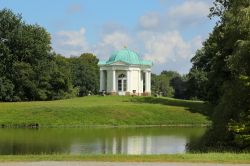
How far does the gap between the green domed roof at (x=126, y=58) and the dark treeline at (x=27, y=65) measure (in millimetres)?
11539

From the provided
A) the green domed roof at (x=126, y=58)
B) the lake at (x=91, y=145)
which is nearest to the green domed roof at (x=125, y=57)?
the green domed roof at (x=126, y=58)

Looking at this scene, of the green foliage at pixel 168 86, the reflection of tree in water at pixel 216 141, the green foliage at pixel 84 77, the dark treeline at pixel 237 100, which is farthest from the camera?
the green foliage at pixel 168 86

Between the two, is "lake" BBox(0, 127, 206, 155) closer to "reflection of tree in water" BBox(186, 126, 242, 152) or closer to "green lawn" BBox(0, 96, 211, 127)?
"reflection of tree in water" BBox(186, 126, 242, 152)

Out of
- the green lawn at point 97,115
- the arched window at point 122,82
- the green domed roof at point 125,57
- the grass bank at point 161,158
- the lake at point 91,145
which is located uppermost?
the green domed roof at point 125,57

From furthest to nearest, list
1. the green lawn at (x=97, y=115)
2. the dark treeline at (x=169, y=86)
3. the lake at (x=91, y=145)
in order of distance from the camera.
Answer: the dark treeline at (x=169, y=86), the green lawn at (x=97, y=115), the lake at (x=91, y=145)

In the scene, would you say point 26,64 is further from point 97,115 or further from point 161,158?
point 161,158

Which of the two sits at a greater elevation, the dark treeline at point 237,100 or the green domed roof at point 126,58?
the green domed roof at point 126,58

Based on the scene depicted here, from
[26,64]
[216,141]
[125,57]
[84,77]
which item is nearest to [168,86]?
[84,77]

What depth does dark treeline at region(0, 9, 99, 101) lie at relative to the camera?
83188 millimetres

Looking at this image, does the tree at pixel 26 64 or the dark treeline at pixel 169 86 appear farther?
the dark treeline at pixel 169 86

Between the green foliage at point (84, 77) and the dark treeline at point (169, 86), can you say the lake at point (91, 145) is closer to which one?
the green foliage at point (84, 77)

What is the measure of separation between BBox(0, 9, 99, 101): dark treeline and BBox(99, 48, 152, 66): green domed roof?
11.5 m

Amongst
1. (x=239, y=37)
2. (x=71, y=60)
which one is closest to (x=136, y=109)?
(x=239, y=37)

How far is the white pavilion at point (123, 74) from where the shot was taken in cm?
9731
